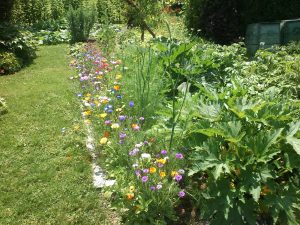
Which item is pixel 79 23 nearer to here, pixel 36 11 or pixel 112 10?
pixel 36 11

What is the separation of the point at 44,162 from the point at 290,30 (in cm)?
595

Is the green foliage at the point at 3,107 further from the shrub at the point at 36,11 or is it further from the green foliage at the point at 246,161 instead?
the shrub at the point at 36,11

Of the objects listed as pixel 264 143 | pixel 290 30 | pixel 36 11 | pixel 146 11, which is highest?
pixel 36 11

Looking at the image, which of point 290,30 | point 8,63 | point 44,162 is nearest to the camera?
point 44,162

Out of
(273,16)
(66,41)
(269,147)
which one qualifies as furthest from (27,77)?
(273,16)

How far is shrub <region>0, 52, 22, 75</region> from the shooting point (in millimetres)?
6839

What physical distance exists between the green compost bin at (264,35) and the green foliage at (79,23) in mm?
4533

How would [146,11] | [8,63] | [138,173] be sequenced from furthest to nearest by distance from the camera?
[146,11], [8,63], [138,173]

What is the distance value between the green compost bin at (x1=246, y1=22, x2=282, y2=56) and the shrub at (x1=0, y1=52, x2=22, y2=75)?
16.9 ft

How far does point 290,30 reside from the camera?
23.8 feet

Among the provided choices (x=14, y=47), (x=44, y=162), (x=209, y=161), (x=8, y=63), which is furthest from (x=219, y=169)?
(x=14, y=47)

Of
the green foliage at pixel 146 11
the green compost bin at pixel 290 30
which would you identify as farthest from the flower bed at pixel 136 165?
the green foliage at pixel 146 11

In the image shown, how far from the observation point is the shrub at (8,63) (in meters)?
6.84

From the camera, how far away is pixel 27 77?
6.74 m
